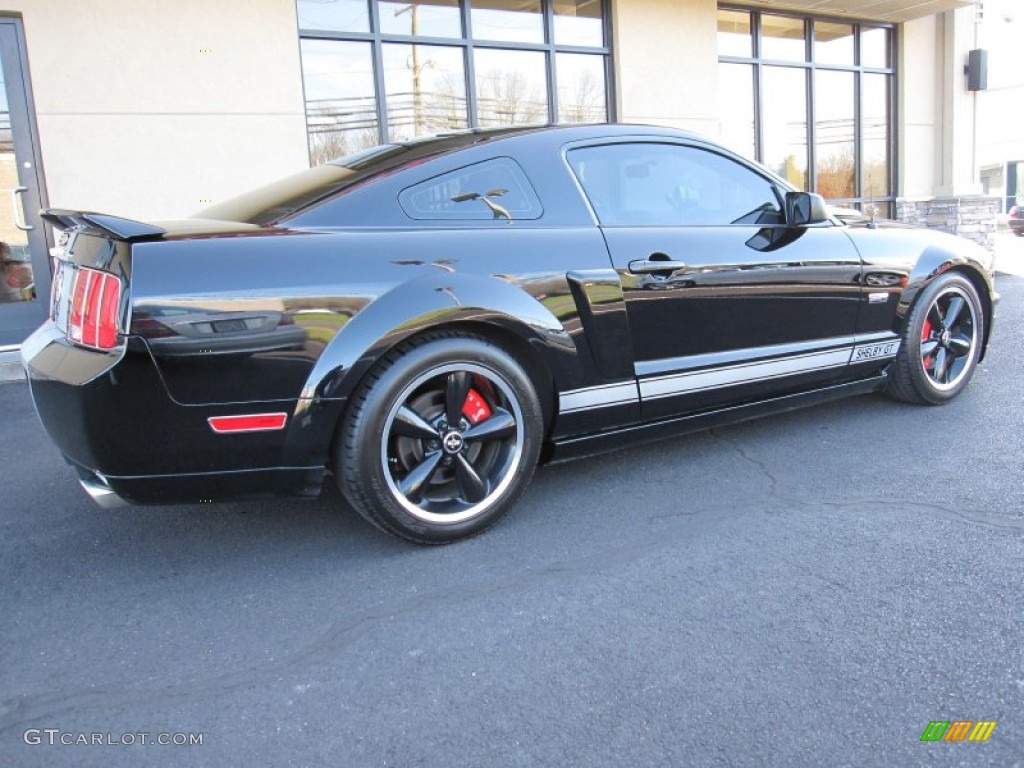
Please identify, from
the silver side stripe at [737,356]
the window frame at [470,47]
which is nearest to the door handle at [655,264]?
the silver side stripe at [737,356]

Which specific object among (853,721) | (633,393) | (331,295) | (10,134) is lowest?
(853,721)

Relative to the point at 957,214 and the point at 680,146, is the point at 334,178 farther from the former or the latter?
the point at 957,214

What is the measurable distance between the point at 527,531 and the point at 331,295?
1.15 metres

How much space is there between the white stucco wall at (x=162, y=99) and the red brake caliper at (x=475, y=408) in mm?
5104

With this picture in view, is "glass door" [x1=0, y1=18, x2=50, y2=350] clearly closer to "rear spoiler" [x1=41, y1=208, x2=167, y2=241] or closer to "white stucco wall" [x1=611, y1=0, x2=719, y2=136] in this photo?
"rear spoiler" [x1=41, y1=208, x2=167, y2=241]

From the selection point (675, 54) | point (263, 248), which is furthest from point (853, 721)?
point (675, 54)

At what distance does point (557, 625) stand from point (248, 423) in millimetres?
1136

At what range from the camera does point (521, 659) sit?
86.3 inches

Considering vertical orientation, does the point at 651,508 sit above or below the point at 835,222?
below

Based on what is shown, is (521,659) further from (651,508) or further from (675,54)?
(675,54)

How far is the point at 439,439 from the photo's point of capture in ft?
9.33

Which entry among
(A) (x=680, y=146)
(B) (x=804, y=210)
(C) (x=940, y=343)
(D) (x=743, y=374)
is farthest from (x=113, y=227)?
(C) (x=940, y=343)

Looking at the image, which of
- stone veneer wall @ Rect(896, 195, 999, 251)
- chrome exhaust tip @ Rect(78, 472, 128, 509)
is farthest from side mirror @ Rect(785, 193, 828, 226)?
stone veneer wall @ Rect(896, 195, 999, 251)

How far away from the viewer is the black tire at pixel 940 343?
421 centimetres
